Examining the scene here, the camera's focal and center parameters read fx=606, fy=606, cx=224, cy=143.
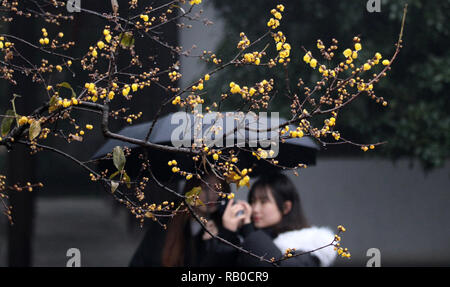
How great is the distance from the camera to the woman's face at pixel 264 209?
369cm

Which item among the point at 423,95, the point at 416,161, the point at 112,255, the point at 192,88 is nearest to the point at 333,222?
the point at 416,161

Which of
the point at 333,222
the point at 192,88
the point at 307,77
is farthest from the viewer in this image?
the point at 333,222

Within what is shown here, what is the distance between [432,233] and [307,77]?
2308 millimetres

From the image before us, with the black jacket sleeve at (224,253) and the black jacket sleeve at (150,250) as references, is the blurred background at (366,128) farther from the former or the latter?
the black jacket sleeve at (224,253)

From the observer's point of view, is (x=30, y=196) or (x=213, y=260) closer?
(x=213, y=260)

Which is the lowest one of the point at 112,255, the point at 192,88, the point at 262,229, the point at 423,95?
the point at 112,255

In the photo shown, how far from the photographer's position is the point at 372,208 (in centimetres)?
629

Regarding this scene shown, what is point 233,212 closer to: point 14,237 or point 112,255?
point 14,237

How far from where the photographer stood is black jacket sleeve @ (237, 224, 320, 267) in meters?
3.22

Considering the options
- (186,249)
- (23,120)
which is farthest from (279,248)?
(23,120)

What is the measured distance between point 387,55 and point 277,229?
2.62 meters

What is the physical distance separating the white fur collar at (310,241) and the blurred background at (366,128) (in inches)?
73.8

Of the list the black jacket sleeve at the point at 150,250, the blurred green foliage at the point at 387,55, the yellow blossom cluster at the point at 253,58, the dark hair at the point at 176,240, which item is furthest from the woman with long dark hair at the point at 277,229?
the blurred green foliage at the point at 387,55

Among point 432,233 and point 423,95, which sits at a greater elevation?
point 423,95
